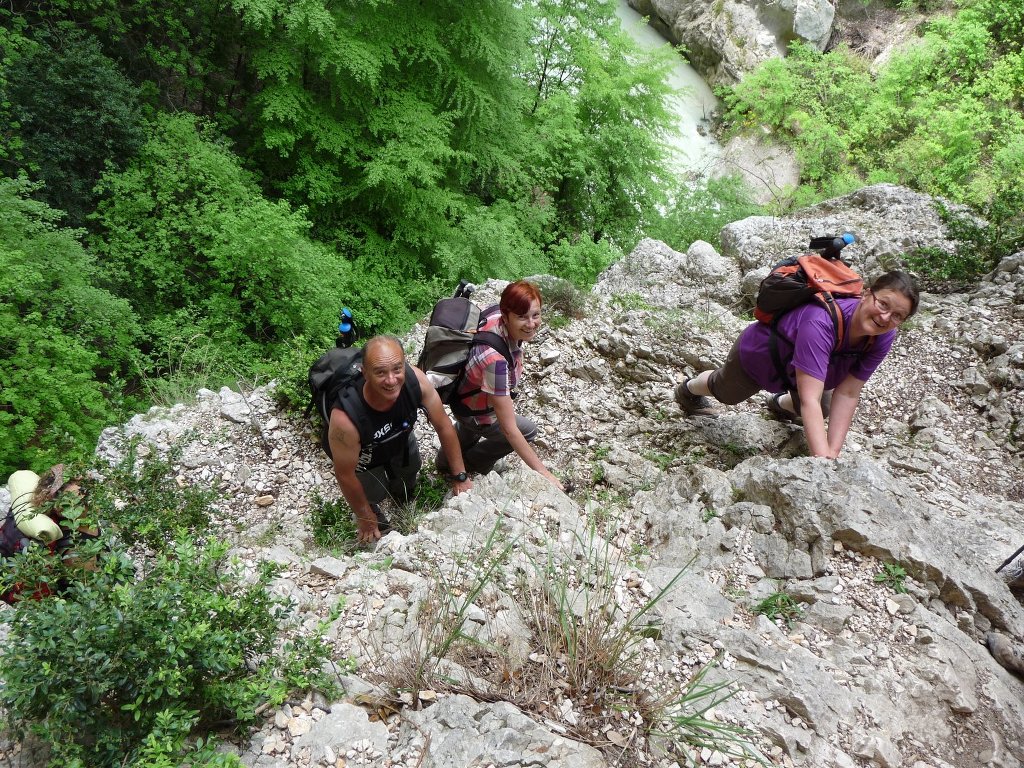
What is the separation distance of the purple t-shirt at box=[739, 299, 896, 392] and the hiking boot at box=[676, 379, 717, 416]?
2.66 ft

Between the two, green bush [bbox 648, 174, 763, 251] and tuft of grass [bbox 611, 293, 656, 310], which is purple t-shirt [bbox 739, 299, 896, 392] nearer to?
tuft of grass [bbox 611, 293, 656, 310]

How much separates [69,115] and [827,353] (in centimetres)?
913

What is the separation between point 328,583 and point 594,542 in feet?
5.22

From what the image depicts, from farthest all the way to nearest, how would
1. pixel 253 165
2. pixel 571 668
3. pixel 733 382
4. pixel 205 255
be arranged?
pixel 253 165
pixel 205 255
pixel 733 382
pixel 571 668

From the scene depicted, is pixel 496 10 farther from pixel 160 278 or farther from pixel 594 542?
pixel 594 542

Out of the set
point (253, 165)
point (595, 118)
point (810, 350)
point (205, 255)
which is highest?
point (595, 118)

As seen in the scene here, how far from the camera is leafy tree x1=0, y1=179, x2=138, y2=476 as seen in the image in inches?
209

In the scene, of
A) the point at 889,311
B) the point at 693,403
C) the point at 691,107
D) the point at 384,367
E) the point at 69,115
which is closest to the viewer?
the point at 384,367

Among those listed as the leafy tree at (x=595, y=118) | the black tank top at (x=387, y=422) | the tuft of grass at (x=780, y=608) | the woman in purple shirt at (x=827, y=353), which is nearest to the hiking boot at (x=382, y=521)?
the black tank top at (x=387, y=422)

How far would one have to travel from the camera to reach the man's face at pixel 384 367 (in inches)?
119

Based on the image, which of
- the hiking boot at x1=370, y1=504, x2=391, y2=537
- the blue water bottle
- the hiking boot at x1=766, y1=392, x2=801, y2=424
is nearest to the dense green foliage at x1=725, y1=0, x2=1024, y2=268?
the hiking boot at x1=766, y1=392, x2=801, y2=424

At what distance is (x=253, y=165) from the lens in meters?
8.72

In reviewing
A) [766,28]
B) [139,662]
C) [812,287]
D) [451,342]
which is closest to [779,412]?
[812,287]

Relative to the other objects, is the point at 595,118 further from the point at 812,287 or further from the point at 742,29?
the point at 742,29
